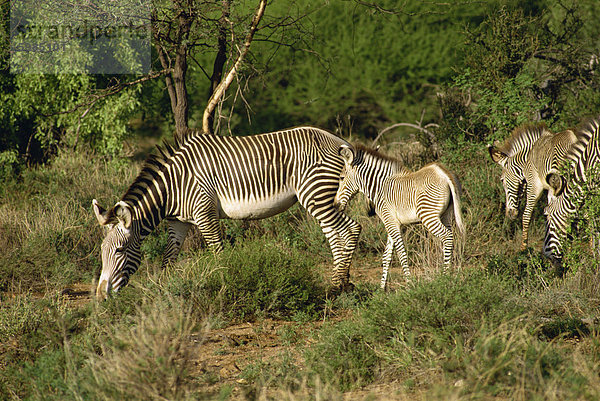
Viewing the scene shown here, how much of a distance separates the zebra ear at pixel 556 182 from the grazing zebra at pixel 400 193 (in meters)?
1.37

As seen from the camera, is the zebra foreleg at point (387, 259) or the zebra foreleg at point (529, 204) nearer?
the zebra foreleg at point (387, 259)

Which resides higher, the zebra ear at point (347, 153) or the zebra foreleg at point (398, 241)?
the zebra ear at point (347, 153)

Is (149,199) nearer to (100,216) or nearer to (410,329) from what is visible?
(100,216)

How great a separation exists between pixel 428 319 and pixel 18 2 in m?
10.3

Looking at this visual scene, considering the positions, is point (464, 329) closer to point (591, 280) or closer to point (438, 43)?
point (591, 280)

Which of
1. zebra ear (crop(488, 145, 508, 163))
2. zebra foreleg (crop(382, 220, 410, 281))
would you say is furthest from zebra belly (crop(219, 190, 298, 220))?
zebra ear (crop(488, 145, 508, 163))

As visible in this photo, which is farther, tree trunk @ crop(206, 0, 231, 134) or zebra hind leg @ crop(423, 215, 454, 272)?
tree trunk @ crop(206, 0, 231, 134)

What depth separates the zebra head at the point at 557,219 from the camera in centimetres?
807

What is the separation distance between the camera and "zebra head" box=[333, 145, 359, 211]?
839cm

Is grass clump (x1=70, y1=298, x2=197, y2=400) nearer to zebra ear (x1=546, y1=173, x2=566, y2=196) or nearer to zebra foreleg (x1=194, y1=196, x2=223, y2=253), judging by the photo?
zebra foreleg (x1=194, y1=196, x2=223, y2=253)

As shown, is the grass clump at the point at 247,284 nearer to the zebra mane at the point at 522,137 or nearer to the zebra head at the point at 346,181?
the zebra head at the point at 346,181

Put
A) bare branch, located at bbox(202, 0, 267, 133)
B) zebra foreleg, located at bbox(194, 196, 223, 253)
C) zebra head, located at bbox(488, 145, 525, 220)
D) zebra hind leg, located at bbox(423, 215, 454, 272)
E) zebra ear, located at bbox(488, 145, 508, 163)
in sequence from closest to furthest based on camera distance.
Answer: zebra foreleg, located at bbox(194, 196, 223, 253), zebra hind leg, located at bbox(423, 215, 454, 272), bare branch, located at bbox(202, 0, 267, 133), zebra head, located at bbox(488, 145, 525, 220), zebra ear, located at bbox(488, 145, 508, 163)

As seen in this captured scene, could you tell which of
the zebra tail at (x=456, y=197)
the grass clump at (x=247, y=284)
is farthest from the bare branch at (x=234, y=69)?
the zebra tail at (x=456, y=197)

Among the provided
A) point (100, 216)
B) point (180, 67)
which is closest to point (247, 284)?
point (100, 216)
